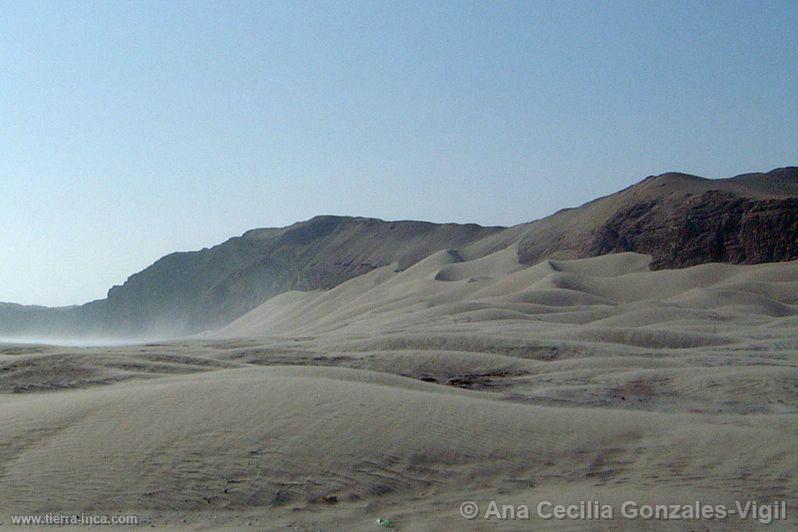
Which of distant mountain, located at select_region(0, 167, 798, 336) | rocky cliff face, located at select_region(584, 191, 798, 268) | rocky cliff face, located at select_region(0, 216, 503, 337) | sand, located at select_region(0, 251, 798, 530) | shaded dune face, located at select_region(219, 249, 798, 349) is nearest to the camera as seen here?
sand, located at select_region(0, 251, 798, 530)

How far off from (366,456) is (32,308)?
105 meters

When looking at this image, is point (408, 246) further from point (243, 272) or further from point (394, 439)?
point (394, 439)

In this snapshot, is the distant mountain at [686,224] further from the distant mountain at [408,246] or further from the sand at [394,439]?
the sand at [394,439]

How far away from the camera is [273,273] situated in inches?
2886

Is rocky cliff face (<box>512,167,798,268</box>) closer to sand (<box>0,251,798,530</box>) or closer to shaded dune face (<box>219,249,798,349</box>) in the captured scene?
shaded dune face (<box>219,249,798,349</box>)

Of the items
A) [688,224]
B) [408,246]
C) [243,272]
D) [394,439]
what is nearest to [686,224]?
[688,224]

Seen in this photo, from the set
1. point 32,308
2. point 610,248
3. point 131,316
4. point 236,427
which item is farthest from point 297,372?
point 32,308

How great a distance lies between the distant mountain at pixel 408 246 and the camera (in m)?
41.7

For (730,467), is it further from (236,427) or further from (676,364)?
(676,364)

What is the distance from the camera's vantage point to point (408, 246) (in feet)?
216

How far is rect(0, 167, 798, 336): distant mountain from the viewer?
41.7 m

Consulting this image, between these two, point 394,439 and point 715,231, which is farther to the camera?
point 715,231

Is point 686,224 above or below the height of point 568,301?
above

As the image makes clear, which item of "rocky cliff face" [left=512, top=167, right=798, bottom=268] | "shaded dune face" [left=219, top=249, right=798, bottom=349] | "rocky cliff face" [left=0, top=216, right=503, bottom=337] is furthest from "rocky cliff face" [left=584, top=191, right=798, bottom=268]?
"rocky cliff face" [left=0, top=216, right=503, bottom=337]
